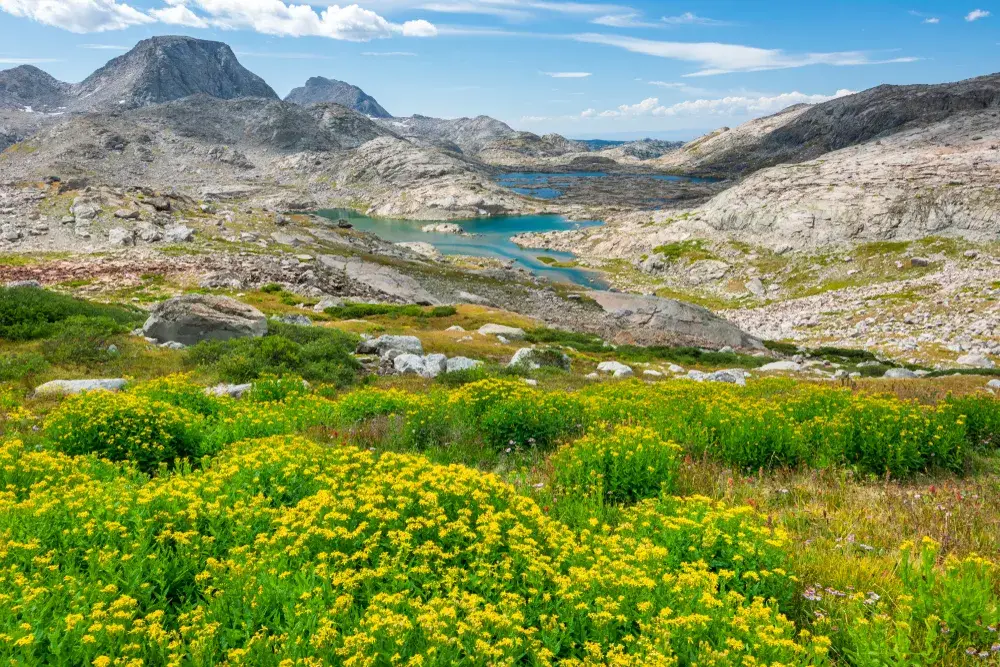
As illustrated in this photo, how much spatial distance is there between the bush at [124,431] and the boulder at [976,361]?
2116 inches

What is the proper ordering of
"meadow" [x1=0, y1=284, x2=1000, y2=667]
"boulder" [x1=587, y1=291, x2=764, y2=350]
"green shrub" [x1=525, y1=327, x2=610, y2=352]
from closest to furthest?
"meadow" [x1=0, y1=284, x2=1000, y2=667] < "green shrub" [x1=525, y1=327, x2=610, y2=352] < "boulder" [x1=587, y1=291, x2=764, y2=350]

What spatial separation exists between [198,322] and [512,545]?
1026 inches

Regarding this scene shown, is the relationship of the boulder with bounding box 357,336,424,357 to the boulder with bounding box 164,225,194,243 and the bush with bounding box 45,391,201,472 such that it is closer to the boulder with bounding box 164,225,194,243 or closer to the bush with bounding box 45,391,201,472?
the bush with bounding box 45,391,201,472

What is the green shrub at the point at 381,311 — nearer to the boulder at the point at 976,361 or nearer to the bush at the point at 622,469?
the bush at the point at 622,469

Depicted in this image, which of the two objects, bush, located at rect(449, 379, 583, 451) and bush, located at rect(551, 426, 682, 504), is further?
bush, located at rect(449, 379, 583, 451)

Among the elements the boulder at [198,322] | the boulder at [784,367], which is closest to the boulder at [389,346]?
the boulder at [198,322]

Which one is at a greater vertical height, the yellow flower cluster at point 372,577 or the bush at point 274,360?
the yellow flower cluster at point 372,577

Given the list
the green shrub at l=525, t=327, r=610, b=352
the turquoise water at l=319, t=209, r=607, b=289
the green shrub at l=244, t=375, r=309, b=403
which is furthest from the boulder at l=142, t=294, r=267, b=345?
the turquoise water at l=319, t=209, r=607, b=289

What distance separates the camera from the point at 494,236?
5842 inches

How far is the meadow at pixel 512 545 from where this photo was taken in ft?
14.1

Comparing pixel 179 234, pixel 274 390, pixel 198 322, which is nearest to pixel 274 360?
pixel 274 390

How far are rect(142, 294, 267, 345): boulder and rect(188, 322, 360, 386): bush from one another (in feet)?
16.1

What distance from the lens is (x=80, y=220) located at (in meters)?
78.3

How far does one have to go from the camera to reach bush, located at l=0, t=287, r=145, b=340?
22812 mm
